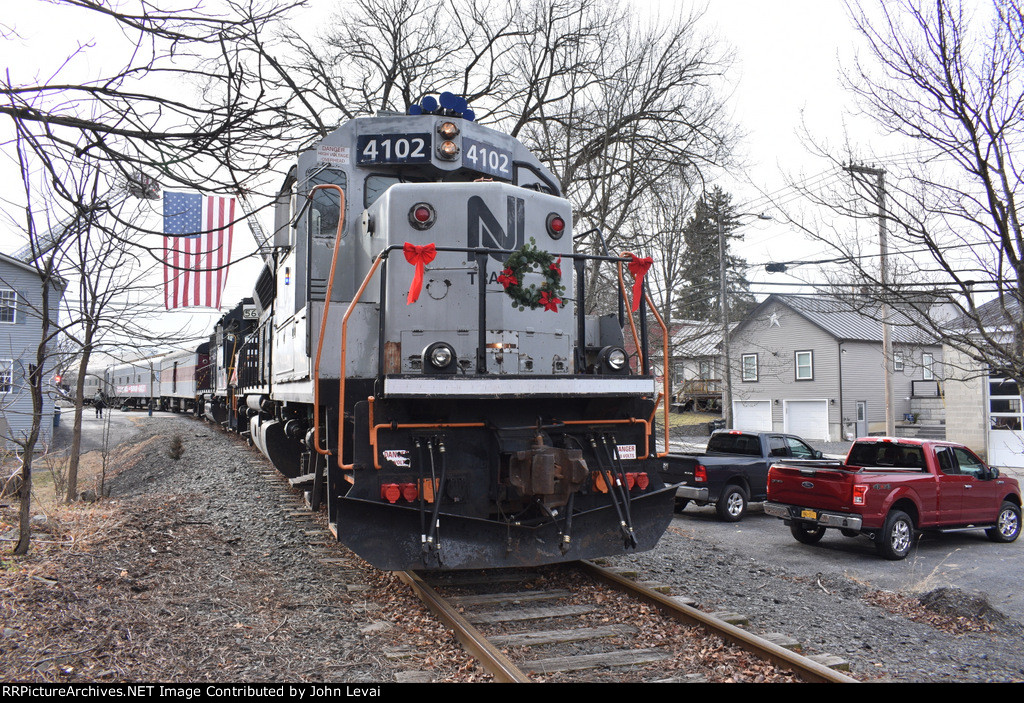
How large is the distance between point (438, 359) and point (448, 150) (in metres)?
2.27

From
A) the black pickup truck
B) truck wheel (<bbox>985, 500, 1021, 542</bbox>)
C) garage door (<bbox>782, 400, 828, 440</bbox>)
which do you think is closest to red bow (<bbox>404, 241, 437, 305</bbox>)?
the black pickup truck

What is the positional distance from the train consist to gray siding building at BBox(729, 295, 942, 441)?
2496 cm

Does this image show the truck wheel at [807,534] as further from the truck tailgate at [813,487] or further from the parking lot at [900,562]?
the truck tailgate at [813,487]

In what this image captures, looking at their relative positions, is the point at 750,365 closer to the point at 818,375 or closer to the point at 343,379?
the point at 818,375

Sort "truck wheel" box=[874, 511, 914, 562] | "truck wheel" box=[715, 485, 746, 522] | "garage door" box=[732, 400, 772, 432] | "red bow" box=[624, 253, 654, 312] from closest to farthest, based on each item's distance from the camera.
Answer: "red bow" box=[624, 253, 654, 312] → "truck wheel" box=[874, 511, 914, 562] → "truck wheel" box=[715, 485, 746, 522] → "garage door" box=[732, 400, 772, 432]

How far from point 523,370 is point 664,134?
39.8 ft

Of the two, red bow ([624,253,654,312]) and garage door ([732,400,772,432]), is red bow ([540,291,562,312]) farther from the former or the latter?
garage door ([732,400,772,432])

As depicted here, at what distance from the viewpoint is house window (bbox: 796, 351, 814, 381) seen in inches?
1244

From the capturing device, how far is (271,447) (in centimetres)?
888

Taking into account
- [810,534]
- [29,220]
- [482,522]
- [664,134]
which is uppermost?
[664,134]

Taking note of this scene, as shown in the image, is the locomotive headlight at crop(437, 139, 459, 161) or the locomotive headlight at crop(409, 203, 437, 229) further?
the locomotive headlight at crop(437, 139, 459, 161)

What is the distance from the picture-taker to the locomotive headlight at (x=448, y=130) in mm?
6535

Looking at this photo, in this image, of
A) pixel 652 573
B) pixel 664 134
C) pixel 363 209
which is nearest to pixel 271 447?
pixel 363 209
